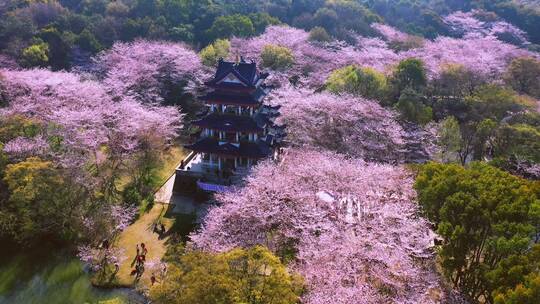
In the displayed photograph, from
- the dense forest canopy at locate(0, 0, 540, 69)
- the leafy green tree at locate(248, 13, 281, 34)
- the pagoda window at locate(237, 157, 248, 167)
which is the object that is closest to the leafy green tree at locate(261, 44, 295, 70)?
the dense forest canopy at locate(0, 0, 540, 69)

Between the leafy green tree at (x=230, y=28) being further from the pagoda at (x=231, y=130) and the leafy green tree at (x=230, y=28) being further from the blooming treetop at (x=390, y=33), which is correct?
the pagoda at (x=231, y=130)

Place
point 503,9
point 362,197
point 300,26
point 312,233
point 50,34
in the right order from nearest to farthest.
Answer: point 312,233 → point 362,197 → point 50,34 → point 300,26 → point 503,9

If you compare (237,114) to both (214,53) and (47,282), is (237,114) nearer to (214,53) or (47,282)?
(47,282)

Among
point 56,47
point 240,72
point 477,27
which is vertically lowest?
point 56,47

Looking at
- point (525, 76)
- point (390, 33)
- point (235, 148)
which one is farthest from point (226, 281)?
point (390, 33)

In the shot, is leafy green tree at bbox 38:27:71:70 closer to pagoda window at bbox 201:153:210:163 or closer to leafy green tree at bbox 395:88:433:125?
pagoda window at bbox 201:153:210:163

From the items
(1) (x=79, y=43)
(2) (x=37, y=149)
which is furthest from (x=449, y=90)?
(1) (x=79, y=43)

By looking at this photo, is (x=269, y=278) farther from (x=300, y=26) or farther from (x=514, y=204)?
(x=300, y=26)
